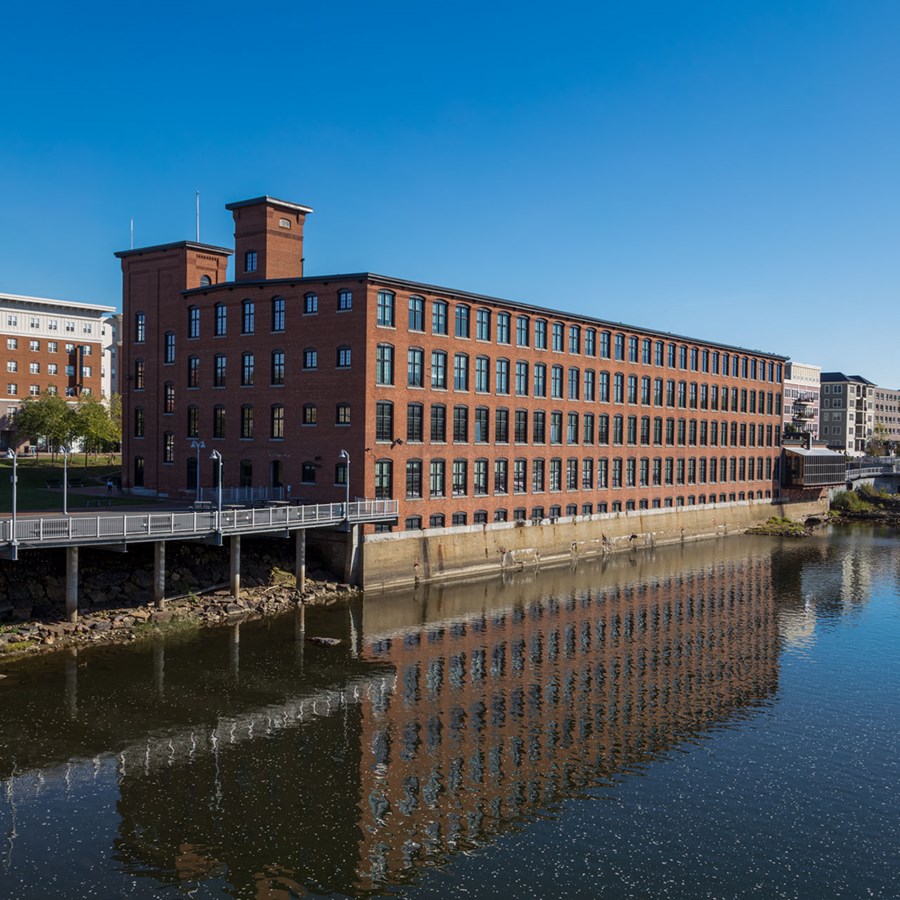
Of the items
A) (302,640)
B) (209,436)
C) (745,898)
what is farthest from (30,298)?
(745,898)

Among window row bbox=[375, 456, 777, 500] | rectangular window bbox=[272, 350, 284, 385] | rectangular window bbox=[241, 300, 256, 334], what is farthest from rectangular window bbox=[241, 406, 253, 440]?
window row bbox=[375, 456, 777, 500]

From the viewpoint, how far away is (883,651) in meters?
43.6

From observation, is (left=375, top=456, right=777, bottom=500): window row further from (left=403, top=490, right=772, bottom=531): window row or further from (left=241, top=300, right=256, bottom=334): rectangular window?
(left=241, top=300, right=256, bottom=334): rectangular window

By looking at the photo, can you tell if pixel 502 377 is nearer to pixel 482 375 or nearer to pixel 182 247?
pixel 482 375

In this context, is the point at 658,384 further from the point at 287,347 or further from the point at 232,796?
the point at 232,796

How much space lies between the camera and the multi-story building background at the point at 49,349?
108125mm

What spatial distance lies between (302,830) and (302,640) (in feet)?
62.9

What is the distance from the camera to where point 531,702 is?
3438cm

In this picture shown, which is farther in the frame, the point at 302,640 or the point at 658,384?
the point at 658,384

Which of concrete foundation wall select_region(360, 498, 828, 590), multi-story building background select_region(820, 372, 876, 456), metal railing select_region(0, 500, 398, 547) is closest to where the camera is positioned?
metal railing select_region(0, 500, 398, 547)

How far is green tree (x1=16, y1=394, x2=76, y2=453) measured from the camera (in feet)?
295

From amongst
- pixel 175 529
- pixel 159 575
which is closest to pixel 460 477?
pixel 175 529

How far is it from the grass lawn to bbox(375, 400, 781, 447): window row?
21.1 metres

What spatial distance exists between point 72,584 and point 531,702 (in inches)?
854
